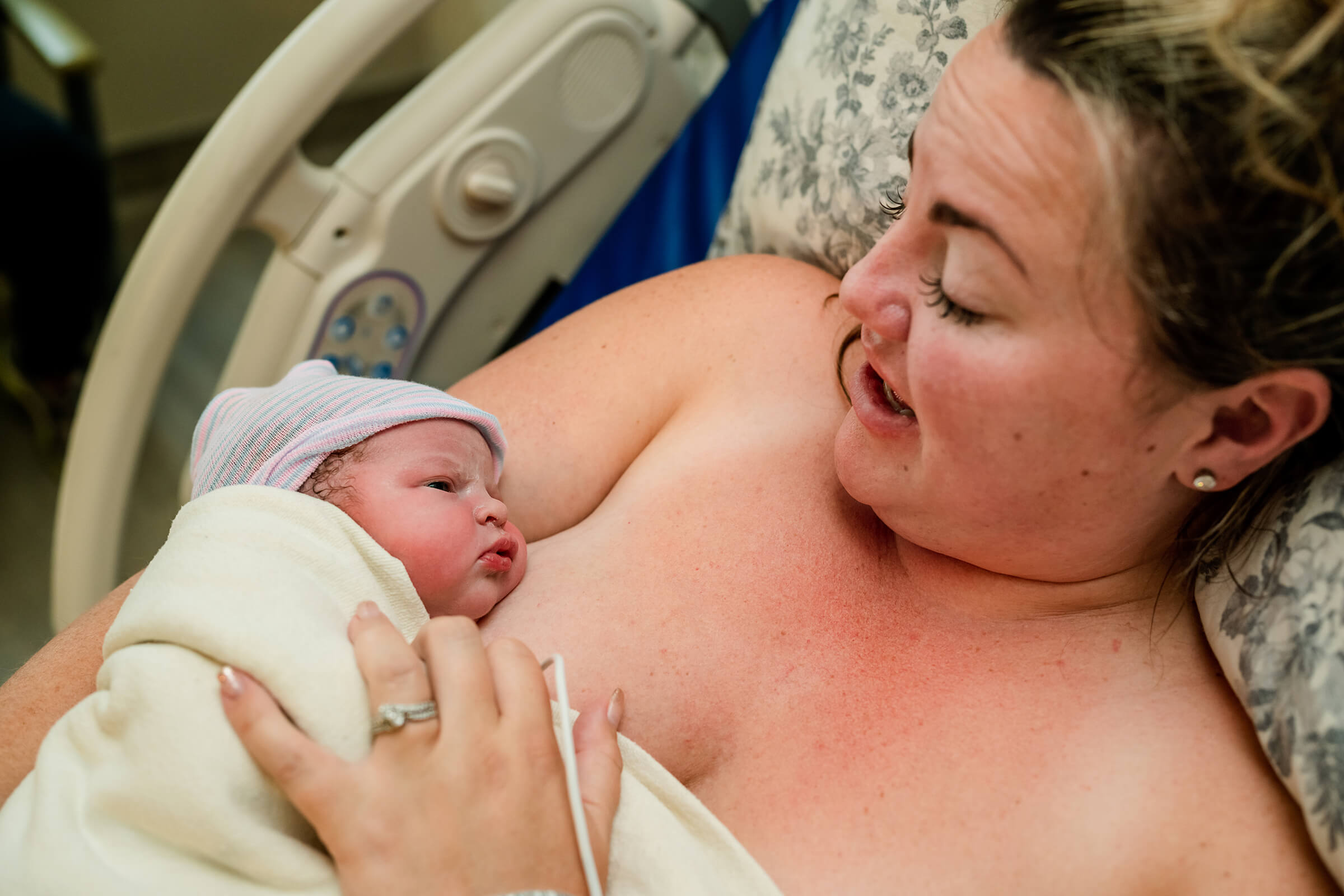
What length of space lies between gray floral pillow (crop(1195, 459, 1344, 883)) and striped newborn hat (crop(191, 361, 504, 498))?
0.78m

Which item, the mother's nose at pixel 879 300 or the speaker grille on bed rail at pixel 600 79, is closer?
the mother's nose at pixel 879 300

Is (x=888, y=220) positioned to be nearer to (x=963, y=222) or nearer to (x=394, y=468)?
(x=963, y=222)

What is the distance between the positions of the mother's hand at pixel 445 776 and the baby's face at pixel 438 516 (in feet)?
0.37

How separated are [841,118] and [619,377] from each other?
1.47ft

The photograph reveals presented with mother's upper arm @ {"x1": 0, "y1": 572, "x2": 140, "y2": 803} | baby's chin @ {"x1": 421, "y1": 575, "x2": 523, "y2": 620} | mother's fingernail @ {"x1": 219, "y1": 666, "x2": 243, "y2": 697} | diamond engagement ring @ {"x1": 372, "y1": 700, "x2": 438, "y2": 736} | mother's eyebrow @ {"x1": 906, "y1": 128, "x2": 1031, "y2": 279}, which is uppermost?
mother's eyebrow @ {"x1": 906, "y1": 128, "x2": 1031, "y2": 279}

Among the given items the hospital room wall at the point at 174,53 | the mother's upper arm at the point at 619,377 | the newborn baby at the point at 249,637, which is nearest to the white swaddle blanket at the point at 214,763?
the newborn baby at the point at 249,637

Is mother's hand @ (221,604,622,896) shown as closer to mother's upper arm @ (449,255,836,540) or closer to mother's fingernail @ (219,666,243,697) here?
mother's fingernail @ (219,666,243,697)

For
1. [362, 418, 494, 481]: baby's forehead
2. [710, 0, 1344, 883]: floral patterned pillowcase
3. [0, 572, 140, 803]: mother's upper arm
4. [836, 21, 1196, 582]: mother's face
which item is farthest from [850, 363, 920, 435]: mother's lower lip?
[0, 572, 140, 803]: mother's upper arm

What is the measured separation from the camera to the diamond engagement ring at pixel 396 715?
84cm

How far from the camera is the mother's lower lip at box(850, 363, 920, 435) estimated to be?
1019 millimetres

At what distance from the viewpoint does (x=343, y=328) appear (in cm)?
160

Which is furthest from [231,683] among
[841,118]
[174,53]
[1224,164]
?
[174,53]

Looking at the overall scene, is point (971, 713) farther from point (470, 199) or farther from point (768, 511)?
point (470, 199)

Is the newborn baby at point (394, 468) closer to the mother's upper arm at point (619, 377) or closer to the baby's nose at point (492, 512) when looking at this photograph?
the baby's nose at point (492, 512)
